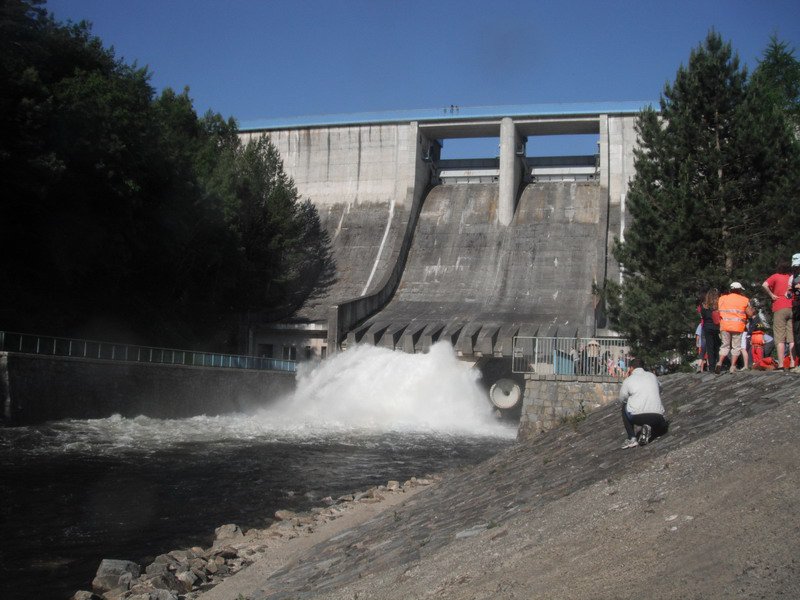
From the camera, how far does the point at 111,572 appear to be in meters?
8.84

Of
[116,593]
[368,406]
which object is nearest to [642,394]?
[116,593]

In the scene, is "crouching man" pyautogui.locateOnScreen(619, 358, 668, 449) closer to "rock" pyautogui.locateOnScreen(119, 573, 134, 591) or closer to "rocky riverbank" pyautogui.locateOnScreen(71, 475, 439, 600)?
"rocky riverbank" pyautogui.locateOnScreen(71, 475, 439, 600)

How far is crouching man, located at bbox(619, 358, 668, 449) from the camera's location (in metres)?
8.62

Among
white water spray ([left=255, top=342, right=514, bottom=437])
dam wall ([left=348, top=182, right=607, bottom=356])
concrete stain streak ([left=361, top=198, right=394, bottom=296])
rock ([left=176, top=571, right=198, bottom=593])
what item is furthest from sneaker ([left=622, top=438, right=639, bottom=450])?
concrete stain streak ([left=361, top=198, right=394, bottom=296])

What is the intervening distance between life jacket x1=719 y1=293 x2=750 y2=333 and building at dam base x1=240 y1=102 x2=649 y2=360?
2330 cm

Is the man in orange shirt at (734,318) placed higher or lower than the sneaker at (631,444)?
higher

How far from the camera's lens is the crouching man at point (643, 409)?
8617 millimetres

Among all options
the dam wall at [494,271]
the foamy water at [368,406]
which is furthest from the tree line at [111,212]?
the dam wall at [494,271]

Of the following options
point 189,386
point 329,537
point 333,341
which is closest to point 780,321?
point 329,537

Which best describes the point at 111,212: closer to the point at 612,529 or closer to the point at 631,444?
the point at 631,444

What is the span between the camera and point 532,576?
528cm

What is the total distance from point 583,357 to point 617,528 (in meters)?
17.9

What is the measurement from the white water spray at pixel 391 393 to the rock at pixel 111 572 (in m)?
21.9

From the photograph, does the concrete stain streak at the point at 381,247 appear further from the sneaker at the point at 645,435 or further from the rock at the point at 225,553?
the sneaker at the point at 645,435
